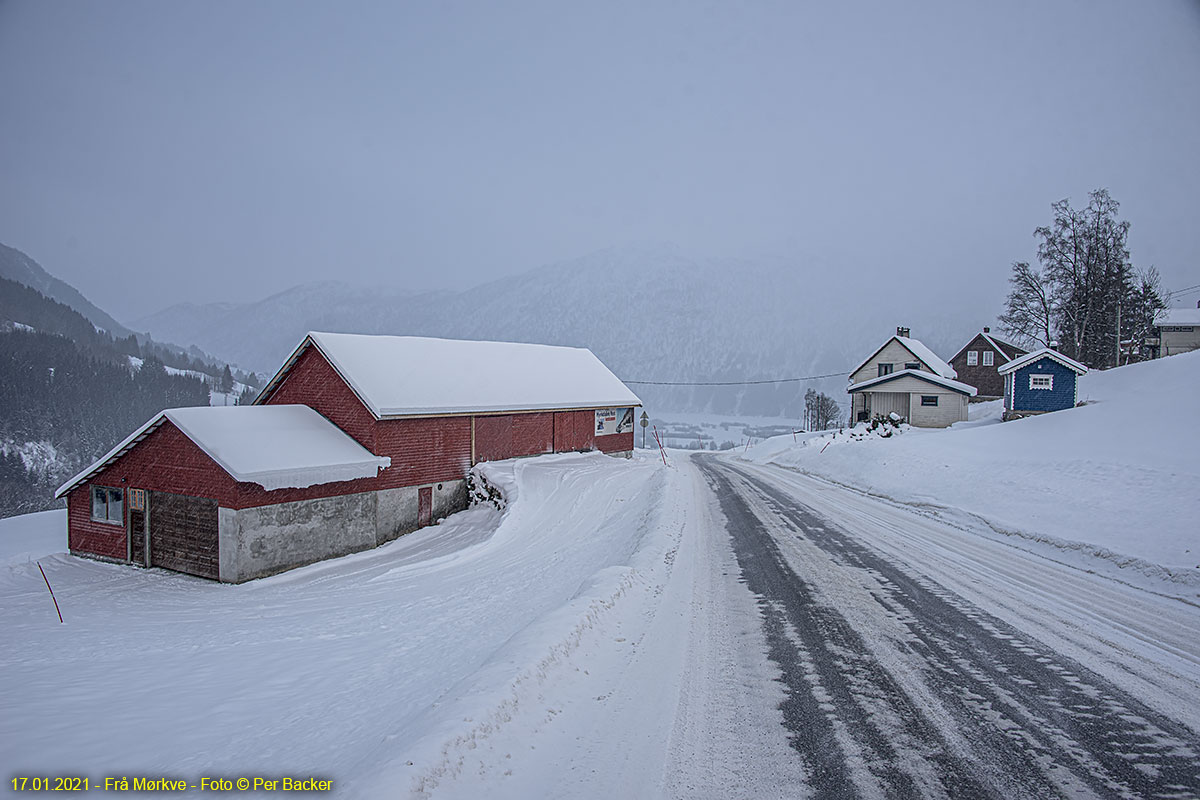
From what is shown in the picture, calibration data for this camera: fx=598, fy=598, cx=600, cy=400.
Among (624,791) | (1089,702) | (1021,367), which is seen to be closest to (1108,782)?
(1089,702)

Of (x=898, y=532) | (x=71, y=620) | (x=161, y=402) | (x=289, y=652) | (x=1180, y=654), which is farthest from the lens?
(x=161, y=402)

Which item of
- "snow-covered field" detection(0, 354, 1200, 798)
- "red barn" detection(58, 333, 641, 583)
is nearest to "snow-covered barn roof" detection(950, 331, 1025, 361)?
"snow-covered field" detection(0, 354, 1200, 798)

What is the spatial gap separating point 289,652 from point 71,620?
8.37 meters

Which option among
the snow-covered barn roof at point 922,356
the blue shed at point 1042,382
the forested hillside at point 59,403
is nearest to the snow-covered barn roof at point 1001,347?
the snow-covered barn roof at point 922,356

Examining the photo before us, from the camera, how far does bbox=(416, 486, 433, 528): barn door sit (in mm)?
23528

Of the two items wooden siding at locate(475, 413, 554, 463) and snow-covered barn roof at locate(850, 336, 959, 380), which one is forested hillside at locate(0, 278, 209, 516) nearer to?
wooden siding at locate(475, 413, 554, 463)

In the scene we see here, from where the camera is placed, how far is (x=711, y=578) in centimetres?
1099

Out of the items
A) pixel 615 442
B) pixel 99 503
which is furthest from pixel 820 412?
pixel 99 503

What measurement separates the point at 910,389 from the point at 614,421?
24.3 meters

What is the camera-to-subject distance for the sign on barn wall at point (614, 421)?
34594 mm

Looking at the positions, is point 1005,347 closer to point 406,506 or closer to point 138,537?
point 406,506

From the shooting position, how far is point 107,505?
2142cm

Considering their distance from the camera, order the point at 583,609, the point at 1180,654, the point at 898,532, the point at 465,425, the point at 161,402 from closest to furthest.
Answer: the point at 1180,654 < the point at 583,609 < the point at 898,532 < the point at 465,425 < the point at 161,402

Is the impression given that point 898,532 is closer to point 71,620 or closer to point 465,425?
point 465,425
